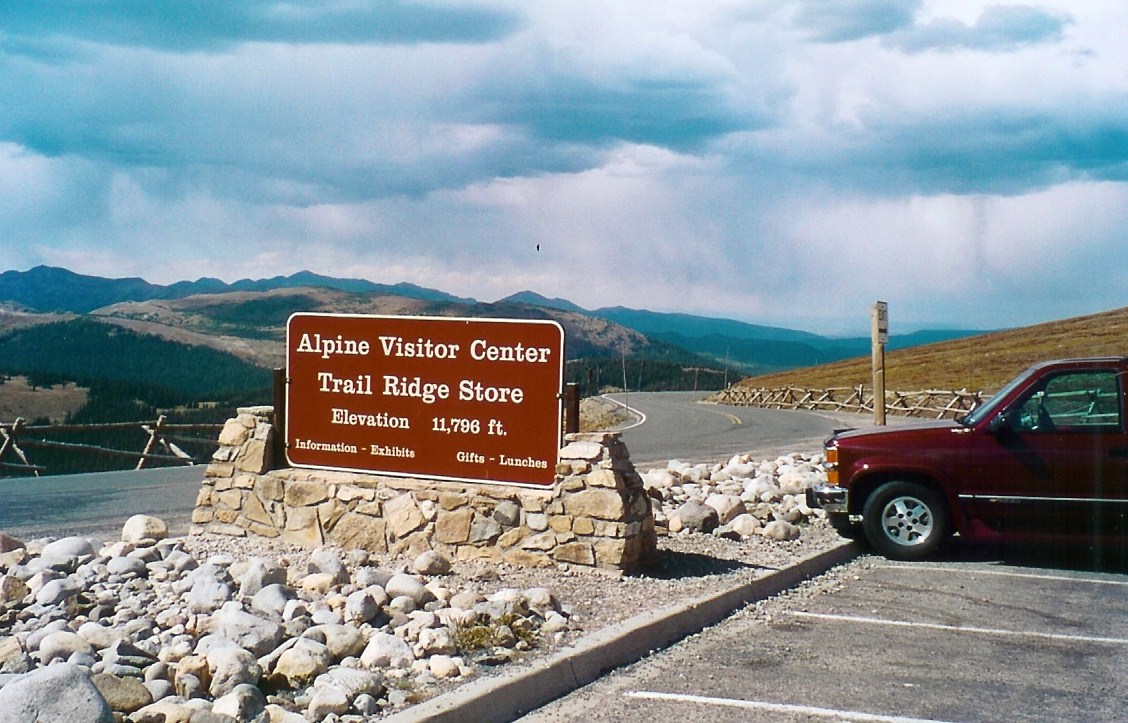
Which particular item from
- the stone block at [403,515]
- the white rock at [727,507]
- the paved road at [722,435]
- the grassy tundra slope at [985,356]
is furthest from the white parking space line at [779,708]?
the grassy tundra slope at [985,356]

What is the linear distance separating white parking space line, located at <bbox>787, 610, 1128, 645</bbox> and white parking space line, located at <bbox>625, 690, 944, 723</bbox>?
7.43 ft

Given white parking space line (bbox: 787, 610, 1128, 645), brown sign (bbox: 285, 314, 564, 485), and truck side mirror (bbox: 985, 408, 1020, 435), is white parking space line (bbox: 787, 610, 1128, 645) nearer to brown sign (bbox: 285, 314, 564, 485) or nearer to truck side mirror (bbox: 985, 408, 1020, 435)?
brown sign (bbox: 285, 314, 564, 485)

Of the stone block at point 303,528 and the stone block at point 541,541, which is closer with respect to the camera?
the stone block at point 541,541

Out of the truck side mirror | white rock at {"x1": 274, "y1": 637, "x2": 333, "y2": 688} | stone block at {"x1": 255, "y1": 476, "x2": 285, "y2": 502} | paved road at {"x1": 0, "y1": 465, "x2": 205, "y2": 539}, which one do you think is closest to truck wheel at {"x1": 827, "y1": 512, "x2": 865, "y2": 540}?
the truck side mirror

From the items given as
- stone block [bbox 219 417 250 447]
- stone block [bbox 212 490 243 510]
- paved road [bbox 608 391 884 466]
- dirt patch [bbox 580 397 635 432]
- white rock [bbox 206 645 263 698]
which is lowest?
dirt patch [bbox 580 397 635 432]

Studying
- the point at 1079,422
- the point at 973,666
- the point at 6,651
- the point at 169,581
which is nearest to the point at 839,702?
the point at 973,666

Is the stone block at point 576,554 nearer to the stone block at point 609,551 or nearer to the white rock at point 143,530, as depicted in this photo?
the stone block at point 609,551

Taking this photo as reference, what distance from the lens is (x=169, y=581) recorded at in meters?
8.27

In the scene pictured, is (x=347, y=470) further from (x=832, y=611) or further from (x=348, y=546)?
(x=832, y=611)

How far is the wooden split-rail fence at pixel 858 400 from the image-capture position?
146 feet

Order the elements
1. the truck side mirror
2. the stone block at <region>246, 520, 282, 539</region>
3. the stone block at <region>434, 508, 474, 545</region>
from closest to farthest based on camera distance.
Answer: the stone block at <region>434, 508, 474, 545</region>
the truck side mirror
the stone block at <region>246, 520, 282, 539</region>

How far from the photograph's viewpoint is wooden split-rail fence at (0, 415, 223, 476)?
23.5m

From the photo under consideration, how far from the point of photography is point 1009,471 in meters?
10.3

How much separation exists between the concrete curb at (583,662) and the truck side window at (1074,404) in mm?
3254
